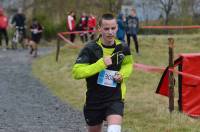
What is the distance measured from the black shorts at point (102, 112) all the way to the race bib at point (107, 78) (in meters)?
0.19

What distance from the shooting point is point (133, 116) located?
31.4 ft

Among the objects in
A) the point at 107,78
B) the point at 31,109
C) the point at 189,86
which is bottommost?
the point at 31,109

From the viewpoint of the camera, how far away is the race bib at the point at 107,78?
5.70 m

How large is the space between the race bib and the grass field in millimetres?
2711

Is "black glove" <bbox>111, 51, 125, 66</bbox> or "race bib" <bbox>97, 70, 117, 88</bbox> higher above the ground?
"black glove" <bbox>111, 51, 125, 66</bbox>

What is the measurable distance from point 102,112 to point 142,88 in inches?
299

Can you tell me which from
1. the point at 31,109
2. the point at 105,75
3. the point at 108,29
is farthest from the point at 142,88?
the point at 108,29

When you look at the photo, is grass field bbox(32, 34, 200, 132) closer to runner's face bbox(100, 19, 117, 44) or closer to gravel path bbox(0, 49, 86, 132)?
gravel path bbox(0, 49, 86, 132)

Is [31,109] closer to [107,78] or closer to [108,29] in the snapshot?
[107,78]

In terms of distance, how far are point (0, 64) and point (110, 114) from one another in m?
14.3

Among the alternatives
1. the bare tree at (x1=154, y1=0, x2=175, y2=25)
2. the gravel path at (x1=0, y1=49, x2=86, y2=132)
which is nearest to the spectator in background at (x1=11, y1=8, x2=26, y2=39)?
the gravel path at (x1=0, y1=49, x2=86, y2=132)

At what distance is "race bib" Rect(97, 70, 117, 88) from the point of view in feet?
18.7

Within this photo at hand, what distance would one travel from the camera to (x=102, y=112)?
584cm

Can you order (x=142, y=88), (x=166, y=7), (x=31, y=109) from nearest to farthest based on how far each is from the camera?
1. (x=31, y=109)
2. (x=142, y=88)
3. (x=166, y=7)
